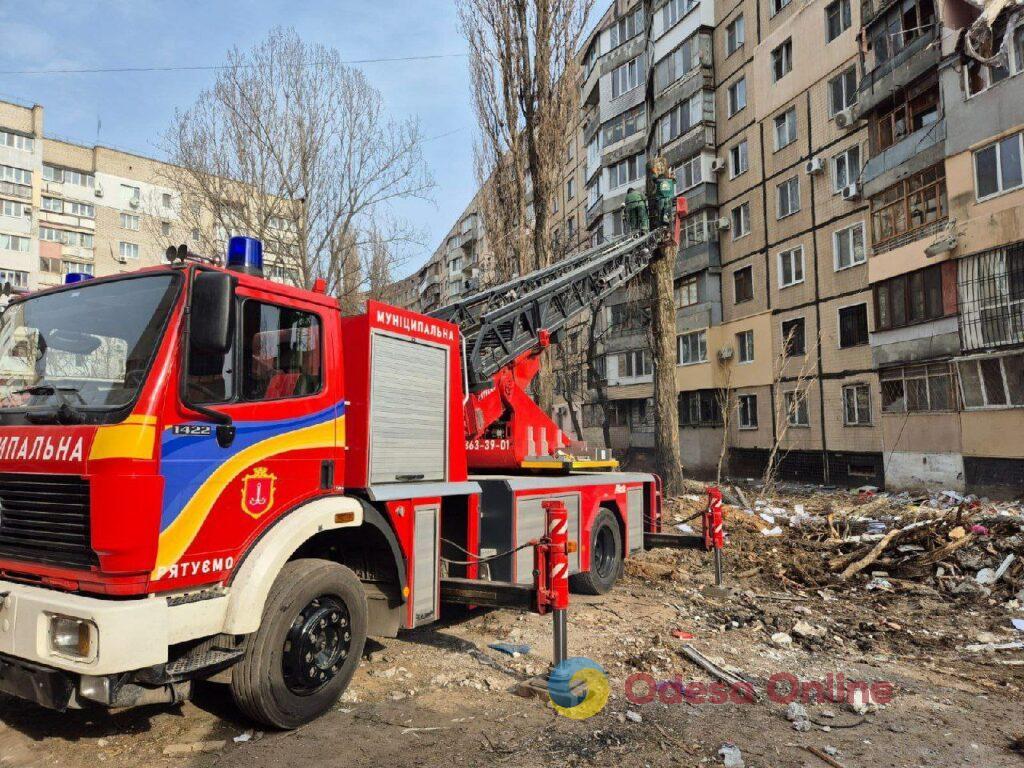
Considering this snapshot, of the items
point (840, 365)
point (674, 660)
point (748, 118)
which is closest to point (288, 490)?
point (674, 660)

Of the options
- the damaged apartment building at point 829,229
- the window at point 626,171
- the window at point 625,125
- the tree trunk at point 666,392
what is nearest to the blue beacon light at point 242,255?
the tree trunk at point 666,392

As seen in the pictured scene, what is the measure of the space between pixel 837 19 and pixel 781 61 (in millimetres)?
2943

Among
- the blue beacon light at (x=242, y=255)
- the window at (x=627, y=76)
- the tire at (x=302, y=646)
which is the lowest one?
the tire at (x=302, y=646)

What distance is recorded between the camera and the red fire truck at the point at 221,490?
3.59 meters

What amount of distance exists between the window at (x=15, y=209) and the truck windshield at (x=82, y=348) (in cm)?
4800

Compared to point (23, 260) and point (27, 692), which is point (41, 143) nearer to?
point (23, 260)

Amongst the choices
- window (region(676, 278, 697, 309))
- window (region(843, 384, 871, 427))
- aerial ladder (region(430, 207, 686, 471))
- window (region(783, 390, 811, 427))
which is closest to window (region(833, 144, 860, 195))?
window (region(843, 384, 871, 427))

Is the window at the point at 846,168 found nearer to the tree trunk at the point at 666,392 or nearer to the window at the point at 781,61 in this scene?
the window at the point at 781,61

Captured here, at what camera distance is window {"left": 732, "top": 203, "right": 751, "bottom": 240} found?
86.2ft

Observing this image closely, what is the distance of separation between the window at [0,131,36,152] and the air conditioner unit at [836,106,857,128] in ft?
156

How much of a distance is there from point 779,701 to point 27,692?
4.69m

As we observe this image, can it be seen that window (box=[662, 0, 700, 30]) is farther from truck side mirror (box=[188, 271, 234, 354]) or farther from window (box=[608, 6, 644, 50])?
truck side mirror (box=[188, 271, 234, 354])

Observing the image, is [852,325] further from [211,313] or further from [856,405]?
[211,313]

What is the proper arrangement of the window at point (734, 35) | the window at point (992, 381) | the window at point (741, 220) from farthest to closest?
the window at point (734, 35) → the window at point (741, 220) → the window at point (992, 381)
